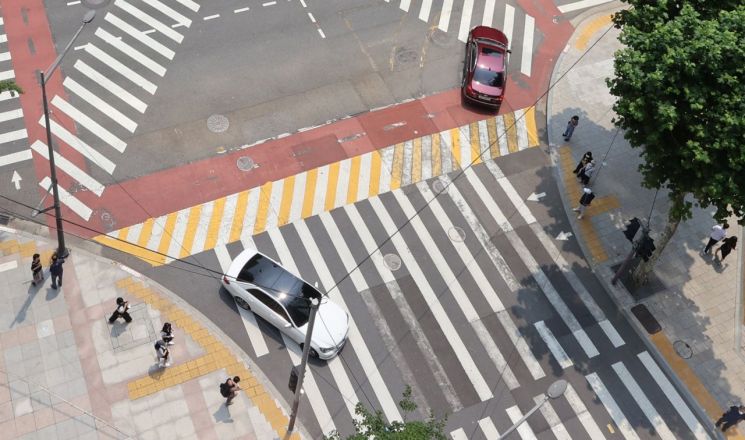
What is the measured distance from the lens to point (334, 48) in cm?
3578

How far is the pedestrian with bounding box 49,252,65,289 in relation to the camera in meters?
25.9

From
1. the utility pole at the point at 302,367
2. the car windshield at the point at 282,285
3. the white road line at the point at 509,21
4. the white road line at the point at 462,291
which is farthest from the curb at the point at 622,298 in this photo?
the utility pole at the point at 302,367

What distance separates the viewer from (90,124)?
31.8 meters

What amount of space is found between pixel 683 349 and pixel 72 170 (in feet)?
84.0

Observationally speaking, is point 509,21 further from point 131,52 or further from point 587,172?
point 131,52

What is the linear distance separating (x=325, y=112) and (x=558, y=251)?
40.3 feet

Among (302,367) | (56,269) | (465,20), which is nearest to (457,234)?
(302,367)

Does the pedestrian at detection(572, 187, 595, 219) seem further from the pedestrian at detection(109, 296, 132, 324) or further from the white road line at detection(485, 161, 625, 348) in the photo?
the pedestrian at detection(109, 296, 132, 324)

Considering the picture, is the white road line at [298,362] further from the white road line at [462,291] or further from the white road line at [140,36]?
the white road line at [140,36]

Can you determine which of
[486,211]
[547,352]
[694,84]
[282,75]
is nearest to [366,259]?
[486,211]

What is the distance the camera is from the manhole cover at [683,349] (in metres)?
27.1

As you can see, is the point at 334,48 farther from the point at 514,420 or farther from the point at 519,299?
the point at 514,420

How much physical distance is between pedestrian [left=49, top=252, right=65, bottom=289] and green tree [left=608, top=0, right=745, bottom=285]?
67.1 feet

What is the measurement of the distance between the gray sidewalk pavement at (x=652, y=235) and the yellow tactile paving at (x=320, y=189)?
268 cm
